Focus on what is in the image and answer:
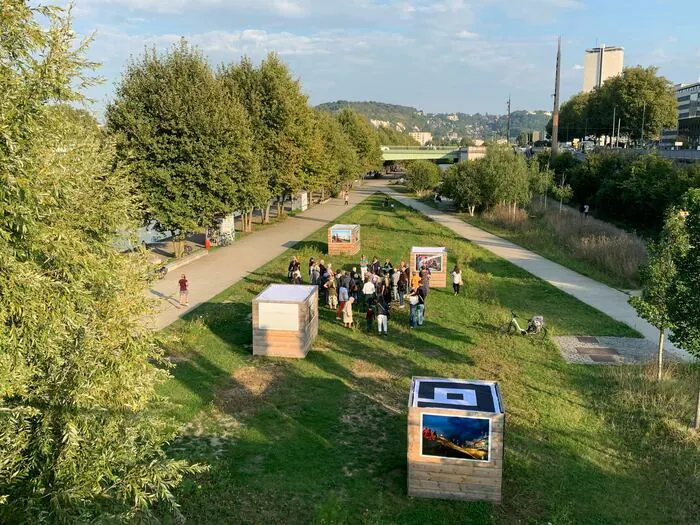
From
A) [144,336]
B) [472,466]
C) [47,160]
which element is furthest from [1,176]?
[472,466]

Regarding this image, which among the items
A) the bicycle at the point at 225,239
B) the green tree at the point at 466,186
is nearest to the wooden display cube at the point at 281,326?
the bicycle at the point at 225,239

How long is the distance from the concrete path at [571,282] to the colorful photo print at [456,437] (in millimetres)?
8902

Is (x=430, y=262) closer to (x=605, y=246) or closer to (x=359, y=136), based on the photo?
(x=605, y=246)

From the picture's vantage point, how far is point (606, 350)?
14992 mm

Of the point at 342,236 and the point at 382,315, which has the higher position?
the point at 342,236

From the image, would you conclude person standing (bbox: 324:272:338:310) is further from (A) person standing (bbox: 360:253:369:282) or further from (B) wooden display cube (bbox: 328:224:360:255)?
(B) wooden display cube (bbox: 328:224:360:255)

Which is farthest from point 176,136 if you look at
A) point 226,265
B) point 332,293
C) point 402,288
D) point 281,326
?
point 281,326

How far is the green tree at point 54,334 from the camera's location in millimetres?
5027

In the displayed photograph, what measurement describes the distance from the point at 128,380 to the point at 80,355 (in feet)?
2.08

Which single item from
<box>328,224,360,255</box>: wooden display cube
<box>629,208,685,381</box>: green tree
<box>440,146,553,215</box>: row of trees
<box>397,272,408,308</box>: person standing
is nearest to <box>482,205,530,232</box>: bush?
<box>440,146,553,215</box>: row of trees

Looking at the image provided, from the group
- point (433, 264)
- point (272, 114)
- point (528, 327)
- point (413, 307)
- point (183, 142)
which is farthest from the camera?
point (272, 114)

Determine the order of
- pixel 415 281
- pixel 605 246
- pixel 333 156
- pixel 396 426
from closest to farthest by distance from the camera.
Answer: pixel 396 426 < pixel 415 281 < pixel 605 246 < pixel 333 156

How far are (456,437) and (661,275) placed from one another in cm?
675

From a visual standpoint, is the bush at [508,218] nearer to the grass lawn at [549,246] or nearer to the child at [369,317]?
the grass lawn at [549,246]
